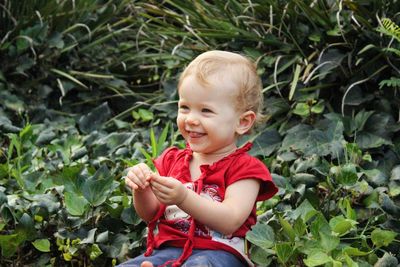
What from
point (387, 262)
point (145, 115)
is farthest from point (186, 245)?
point (145, 115)

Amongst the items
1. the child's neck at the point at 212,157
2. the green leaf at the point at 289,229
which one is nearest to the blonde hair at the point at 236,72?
the child's neck at the point at 212,157

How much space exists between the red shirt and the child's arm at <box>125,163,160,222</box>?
4cm

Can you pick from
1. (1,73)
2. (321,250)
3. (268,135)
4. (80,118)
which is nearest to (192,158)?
(321,250)

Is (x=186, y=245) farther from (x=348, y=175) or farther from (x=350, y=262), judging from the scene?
(x=348, y=175)

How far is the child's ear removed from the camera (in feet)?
9.54

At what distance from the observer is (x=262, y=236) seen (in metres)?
2.86

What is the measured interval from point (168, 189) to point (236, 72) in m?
0.51

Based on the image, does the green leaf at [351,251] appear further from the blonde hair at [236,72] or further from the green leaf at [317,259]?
the blonde hair at [236,72]

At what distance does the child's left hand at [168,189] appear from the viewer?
2.66 meters

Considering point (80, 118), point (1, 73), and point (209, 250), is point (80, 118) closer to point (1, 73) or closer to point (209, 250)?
point (1, 73)

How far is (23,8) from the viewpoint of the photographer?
568cm

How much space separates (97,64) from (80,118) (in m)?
0.76

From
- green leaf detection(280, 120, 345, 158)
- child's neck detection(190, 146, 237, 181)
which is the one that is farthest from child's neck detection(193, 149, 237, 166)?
green leaf detection(280, 120, 345, 158)

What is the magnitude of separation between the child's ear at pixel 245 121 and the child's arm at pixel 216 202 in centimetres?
19
